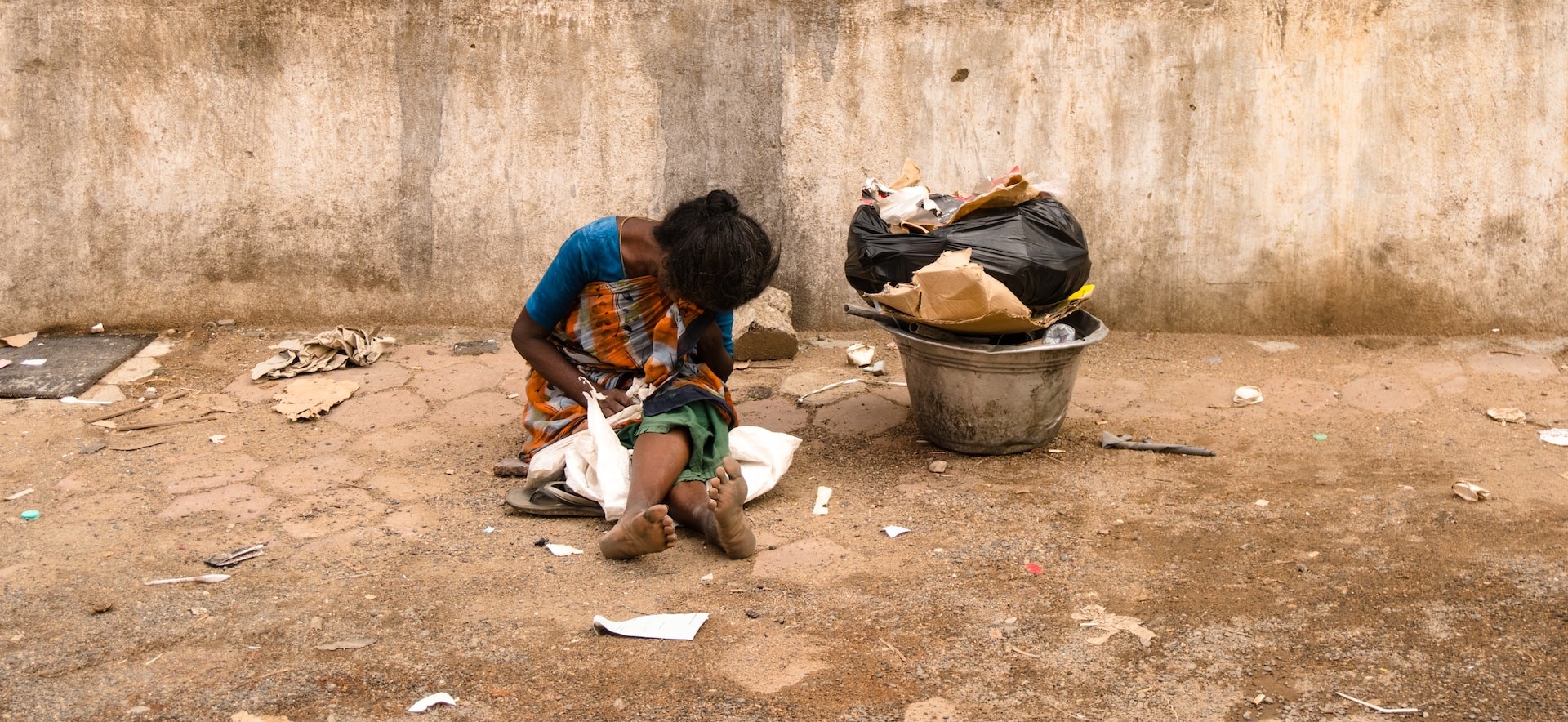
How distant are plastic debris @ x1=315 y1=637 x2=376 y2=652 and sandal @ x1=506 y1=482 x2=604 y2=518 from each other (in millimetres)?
769

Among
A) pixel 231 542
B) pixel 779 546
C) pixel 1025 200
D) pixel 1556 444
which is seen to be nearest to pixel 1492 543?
pixel 1556 444

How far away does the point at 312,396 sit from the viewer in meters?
4.31

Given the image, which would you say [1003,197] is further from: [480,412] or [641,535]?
[480,412]

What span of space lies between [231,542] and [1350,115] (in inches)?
165

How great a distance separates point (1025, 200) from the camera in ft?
11.8

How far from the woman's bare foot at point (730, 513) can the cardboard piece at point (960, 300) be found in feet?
2.47

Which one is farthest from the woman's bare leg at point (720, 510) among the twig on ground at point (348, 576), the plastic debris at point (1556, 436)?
the plastic debris at point (1556, 436)

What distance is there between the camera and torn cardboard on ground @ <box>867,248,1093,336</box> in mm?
3291

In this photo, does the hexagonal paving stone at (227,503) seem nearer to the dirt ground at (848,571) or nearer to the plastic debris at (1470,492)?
the dirt ground at (848,571)

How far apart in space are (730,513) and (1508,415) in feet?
9.22

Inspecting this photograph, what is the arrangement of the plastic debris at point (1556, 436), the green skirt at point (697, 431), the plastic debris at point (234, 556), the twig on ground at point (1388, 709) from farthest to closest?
the plastic debris at point (1556, 436)
the green skirt at point (697, 431)
the plastic debris at point (234, 556)
the twig on ground at point (1388, 709)

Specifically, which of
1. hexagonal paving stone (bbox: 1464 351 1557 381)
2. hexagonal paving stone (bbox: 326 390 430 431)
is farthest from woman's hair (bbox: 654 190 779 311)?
hexagonal paving stone (bbox: 1464 351 1557 381)

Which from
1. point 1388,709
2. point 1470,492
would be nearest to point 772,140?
point 1470,492

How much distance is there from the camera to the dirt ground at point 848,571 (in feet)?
7.66
